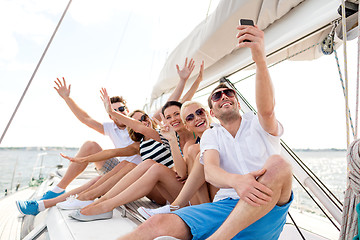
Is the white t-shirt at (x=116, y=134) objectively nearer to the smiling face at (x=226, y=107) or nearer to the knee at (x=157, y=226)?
the smiling face at (x=226, y=107)

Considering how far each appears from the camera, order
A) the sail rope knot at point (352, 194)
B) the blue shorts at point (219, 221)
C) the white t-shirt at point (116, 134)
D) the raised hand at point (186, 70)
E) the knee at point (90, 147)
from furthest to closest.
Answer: the white t-shirt at point (116, 134) → the knee at point (90, 147) → the raised hand at point (186, 70) → the blue shorts at point (219, 221) → the sail rope knot at point (352, 194)

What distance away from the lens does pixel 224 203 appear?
4.25 ft

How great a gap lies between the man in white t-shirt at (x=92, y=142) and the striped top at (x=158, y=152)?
35 cm

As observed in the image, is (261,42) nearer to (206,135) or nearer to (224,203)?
(206,135)

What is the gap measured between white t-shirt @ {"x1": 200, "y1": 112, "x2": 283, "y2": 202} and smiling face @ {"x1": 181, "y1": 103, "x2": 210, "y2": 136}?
0.43m

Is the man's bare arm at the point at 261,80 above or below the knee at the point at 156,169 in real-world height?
above

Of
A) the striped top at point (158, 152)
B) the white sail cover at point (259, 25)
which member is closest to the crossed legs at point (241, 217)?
the white sail cover at point (259, 25)

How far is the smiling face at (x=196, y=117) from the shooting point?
190 cm

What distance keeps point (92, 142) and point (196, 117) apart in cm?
139

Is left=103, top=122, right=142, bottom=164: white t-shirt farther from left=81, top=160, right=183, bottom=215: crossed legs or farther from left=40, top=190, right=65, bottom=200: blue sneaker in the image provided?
left=81, top=160, right=183, bottom=215: crossed legs

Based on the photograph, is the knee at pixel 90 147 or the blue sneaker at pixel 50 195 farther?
the knee at pixel 90 147

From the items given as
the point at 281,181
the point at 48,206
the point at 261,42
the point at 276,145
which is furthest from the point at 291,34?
the point at 48,206

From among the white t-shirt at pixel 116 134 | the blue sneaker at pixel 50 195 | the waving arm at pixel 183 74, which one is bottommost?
the blue sneaker at pixel 50 195

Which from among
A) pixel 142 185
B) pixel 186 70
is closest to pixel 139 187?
pixel 142 185
